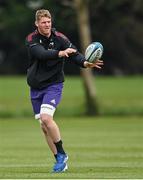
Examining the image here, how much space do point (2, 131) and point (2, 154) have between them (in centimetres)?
910

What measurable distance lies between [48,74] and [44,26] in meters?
0.75

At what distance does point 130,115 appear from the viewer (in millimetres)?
36875

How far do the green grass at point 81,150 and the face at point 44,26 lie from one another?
6.86 ft

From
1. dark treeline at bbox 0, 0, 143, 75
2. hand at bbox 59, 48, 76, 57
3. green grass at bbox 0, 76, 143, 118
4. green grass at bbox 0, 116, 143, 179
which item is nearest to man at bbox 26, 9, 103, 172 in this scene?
hand at bbox 59, 48, 76, 57

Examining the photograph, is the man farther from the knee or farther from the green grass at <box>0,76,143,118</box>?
the green grass at <box>0,76,143,118</box>

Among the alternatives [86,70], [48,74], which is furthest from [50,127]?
[86,70]

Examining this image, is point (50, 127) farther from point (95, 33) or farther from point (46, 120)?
point (95, 33)

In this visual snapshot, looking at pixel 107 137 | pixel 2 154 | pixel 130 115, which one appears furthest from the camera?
pixel 130 115

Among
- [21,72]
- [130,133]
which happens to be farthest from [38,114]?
[21,72]

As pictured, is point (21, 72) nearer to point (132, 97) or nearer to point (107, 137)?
point (132, 97)

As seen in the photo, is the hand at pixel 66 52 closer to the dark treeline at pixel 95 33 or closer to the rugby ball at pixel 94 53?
the rugby ball at pixel 94 53

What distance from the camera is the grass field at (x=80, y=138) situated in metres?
14.3

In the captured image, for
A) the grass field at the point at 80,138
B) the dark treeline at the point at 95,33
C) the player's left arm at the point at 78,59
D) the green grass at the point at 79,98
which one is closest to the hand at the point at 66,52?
the player's left arm at the point at 78,59

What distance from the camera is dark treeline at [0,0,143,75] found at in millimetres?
62812
